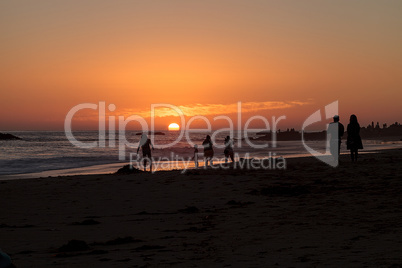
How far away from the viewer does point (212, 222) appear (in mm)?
8141

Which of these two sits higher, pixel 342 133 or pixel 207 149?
pixel 342 133

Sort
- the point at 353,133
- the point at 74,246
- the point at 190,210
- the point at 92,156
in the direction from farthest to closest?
the point at 92,156
the point at 353,133
the point at 190,210
the point at 74,246

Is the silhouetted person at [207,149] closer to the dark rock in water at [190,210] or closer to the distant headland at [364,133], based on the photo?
the dark rock in water at [190,210]

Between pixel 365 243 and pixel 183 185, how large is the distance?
8.49 metres

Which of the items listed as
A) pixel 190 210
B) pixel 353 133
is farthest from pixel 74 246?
pixel 353 133

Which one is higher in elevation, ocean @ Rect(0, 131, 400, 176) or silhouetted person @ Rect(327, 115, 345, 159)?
silhouetted person @ Rect(327, 115, 345, 159)

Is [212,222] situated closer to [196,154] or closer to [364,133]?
[196,154]

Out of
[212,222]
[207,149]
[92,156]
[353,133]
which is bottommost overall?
[212,222]

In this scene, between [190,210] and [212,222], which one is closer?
[212,222]

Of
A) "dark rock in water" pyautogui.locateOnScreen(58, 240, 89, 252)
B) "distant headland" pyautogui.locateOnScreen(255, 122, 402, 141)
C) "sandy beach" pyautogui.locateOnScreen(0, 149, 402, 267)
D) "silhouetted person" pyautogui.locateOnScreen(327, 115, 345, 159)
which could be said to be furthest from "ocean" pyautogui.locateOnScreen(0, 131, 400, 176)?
"distant headland" pyautogui.locateOnScreen(255, 122, 402, 141)

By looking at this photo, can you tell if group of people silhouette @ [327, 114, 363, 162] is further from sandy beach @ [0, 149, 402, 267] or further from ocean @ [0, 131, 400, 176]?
ocean @ [0, 131, 400, 176]

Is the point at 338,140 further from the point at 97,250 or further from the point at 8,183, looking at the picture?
the point at 97,250

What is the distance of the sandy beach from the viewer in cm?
552

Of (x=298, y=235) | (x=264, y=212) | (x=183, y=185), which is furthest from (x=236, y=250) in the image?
(x=183, y=185)
